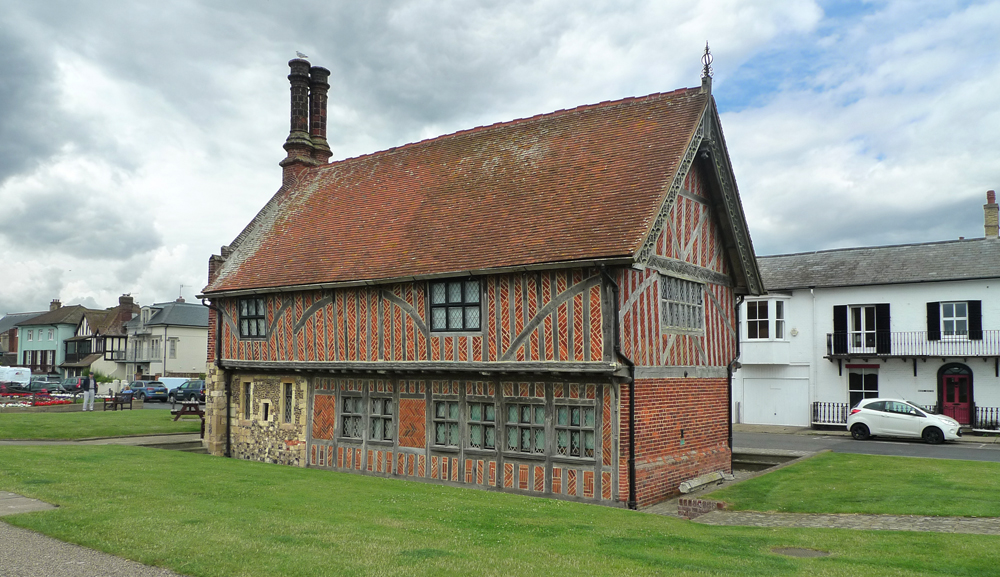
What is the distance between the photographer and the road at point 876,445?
838 inches

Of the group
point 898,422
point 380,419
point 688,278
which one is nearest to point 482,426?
point 380,419

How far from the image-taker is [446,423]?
16484 mm

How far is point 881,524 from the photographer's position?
11.8 meters

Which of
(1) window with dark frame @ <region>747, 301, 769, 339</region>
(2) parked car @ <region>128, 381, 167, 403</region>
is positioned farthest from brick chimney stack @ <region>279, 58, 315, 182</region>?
(2) parked car @ <region>128, 381, 167, 403</region>

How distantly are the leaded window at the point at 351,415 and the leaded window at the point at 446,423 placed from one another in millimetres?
2349

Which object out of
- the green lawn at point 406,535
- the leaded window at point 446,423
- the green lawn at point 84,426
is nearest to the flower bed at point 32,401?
the green lawn at point 84,426

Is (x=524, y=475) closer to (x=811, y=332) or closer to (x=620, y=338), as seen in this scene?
(x=620, y=338)

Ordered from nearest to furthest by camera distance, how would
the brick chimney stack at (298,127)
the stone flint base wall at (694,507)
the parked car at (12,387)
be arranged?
the stone flint base wall at (694,507), the brick chimney stack at (298,127), the parked car at (12,387)

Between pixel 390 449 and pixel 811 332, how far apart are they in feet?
66.4

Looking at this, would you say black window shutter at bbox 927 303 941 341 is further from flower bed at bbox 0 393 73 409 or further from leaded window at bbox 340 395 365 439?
flower bed at bbox 0 393 73 409

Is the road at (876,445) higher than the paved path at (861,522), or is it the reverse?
the paved path at (861,522)

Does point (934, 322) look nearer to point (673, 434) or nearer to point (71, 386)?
point (673, 434)

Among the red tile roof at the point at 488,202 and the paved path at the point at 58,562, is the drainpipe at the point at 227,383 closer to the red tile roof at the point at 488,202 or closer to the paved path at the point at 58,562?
the red tile roof at the point at 488,202

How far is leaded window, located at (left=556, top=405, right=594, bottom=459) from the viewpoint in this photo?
14.4m
